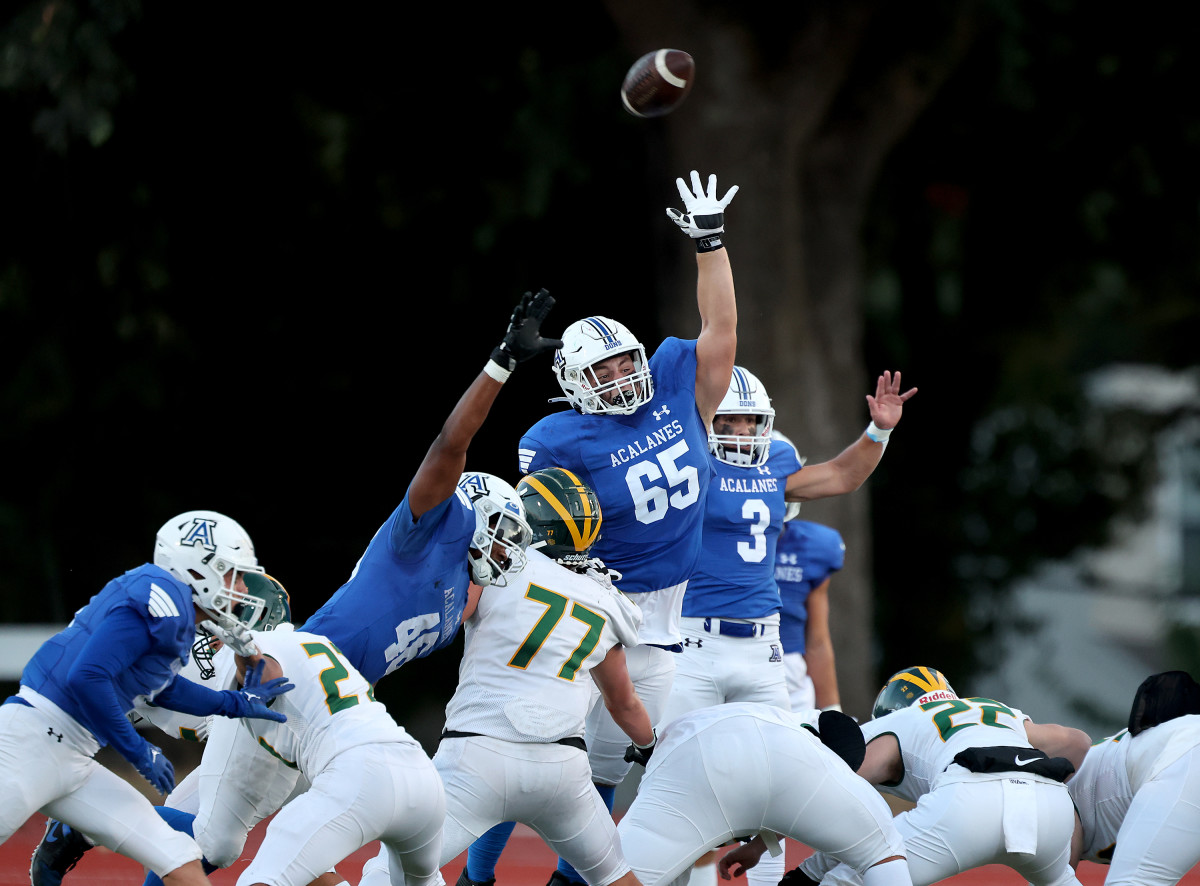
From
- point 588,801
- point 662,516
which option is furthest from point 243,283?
point 588,801

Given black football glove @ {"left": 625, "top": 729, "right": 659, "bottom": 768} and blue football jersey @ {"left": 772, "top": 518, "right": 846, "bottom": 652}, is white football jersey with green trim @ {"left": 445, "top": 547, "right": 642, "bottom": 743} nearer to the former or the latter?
black football glove @ {"left": 625, "top": 729, "right": 659, "bottom": 768}

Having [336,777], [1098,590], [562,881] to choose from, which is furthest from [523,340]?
[1098,590]

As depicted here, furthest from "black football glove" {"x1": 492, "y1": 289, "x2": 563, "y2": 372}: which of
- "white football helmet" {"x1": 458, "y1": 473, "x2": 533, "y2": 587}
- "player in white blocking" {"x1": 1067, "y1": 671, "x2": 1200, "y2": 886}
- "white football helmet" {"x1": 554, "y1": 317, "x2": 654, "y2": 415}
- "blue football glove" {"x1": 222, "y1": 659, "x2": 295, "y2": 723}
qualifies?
"player in white blocking" {"x1": 1067, "y1": 671, "x2": 1200, "y2": 886}

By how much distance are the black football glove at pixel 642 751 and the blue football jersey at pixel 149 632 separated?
5.40ft

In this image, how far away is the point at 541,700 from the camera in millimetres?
5105

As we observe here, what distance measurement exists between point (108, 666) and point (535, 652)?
1.38 meters

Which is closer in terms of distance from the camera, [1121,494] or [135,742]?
[135,742]

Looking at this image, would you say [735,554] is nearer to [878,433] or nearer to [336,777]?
[878,433]

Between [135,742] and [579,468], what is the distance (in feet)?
6.44

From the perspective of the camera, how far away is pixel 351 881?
732 cm

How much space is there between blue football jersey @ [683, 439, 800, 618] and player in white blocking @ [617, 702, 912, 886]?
134cm

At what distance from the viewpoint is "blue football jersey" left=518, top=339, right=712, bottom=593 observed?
235 inches

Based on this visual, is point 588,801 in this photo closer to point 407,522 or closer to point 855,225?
point 407,522

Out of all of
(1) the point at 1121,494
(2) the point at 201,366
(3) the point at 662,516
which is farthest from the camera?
(1) the point at 1121,494
